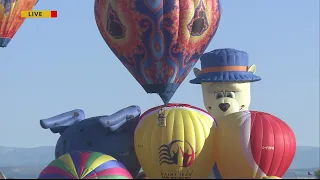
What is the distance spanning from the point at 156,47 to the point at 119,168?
885 cm

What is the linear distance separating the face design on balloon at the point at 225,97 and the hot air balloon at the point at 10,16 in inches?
403

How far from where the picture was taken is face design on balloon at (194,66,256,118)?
92.7ft

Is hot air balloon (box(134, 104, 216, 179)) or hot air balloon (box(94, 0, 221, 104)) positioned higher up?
hot air balloon (box(94, 0, 221, 104))

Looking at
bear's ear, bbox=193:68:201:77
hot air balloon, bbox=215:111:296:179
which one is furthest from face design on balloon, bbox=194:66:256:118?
hot air balloon, bbox=215:111:296:179

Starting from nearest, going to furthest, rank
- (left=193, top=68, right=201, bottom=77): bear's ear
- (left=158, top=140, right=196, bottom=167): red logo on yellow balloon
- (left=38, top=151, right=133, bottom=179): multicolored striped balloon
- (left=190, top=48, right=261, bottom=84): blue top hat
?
(left=38, top=151, right=133, bottom=179): multicolored striped balloon, (left=158, top=140, right=196, bottom=167): red logo on yellow balloon, (left=190, top=48, right=261, bottom=84): blue top hat, (left=193, top=68, right=201, bottom=77): bear's ear

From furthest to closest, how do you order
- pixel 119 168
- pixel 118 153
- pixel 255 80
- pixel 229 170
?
1. pixel 255 80
2. pixel 118 153
3. pixel 229 170
4. pixel 119 168

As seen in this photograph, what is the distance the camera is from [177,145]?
23875mm

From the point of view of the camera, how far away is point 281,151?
2472 centimetres

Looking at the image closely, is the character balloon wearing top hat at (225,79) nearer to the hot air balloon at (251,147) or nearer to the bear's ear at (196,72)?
the bear's ear at (196,72)

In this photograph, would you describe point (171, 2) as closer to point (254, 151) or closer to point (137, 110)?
point (137, 110)

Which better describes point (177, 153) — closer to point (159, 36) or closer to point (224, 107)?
point (224, 107)

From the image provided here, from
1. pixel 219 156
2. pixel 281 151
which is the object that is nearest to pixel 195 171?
pixel 219 156

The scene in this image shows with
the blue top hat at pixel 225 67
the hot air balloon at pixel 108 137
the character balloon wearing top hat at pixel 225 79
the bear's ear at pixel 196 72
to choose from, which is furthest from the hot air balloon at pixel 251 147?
the bear's ear at pixel 196 72

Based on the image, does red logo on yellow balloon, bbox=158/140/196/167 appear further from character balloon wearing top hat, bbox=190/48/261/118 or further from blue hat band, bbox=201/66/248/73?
blue hat band, bbox=201/66/248/73
